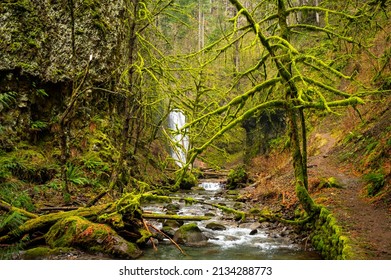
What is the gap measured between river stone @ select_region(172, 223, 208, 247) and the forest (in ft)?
0.10

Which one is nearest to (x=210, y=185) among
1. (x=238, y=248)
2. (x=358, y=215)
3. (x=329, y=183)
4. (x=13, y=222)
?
(x=329, y=183)

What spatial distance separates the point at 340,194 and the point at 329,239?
109 inches

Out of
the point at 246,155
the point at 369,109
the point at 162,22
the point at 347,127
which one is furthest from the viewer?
the point at 162,22

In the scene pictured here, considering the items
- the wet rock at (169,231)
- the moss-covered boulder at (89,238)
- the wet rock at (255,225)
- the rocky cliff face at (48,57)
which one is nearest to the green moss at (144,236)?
the moss-covered boulder at (89,238)

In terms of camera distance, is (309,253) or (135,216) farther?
(135,216)

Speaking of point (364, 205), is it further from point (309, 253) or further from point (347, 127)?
point (347, 127)

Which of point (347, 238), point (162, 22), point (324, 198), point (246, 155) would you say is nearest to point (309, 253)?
point (347, 238)

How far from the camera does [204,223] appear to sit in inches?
372

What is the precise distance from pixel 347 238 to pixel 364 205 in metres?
2.36

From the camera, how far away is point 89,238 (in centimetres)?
609

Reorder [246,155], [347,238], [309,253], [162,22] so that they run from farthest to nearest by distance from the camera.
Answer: [162,22] → [246,155] → [309,253] → [347,238]

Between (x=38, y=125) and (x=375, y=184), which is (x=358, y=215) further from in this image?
(x=38, y=125)

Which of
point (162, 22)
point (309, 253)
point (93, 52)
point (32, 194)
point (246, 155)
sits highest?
point (162, 22)

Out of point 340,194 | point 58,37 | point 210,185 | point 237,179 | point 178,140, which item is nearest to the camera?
point 340,194
